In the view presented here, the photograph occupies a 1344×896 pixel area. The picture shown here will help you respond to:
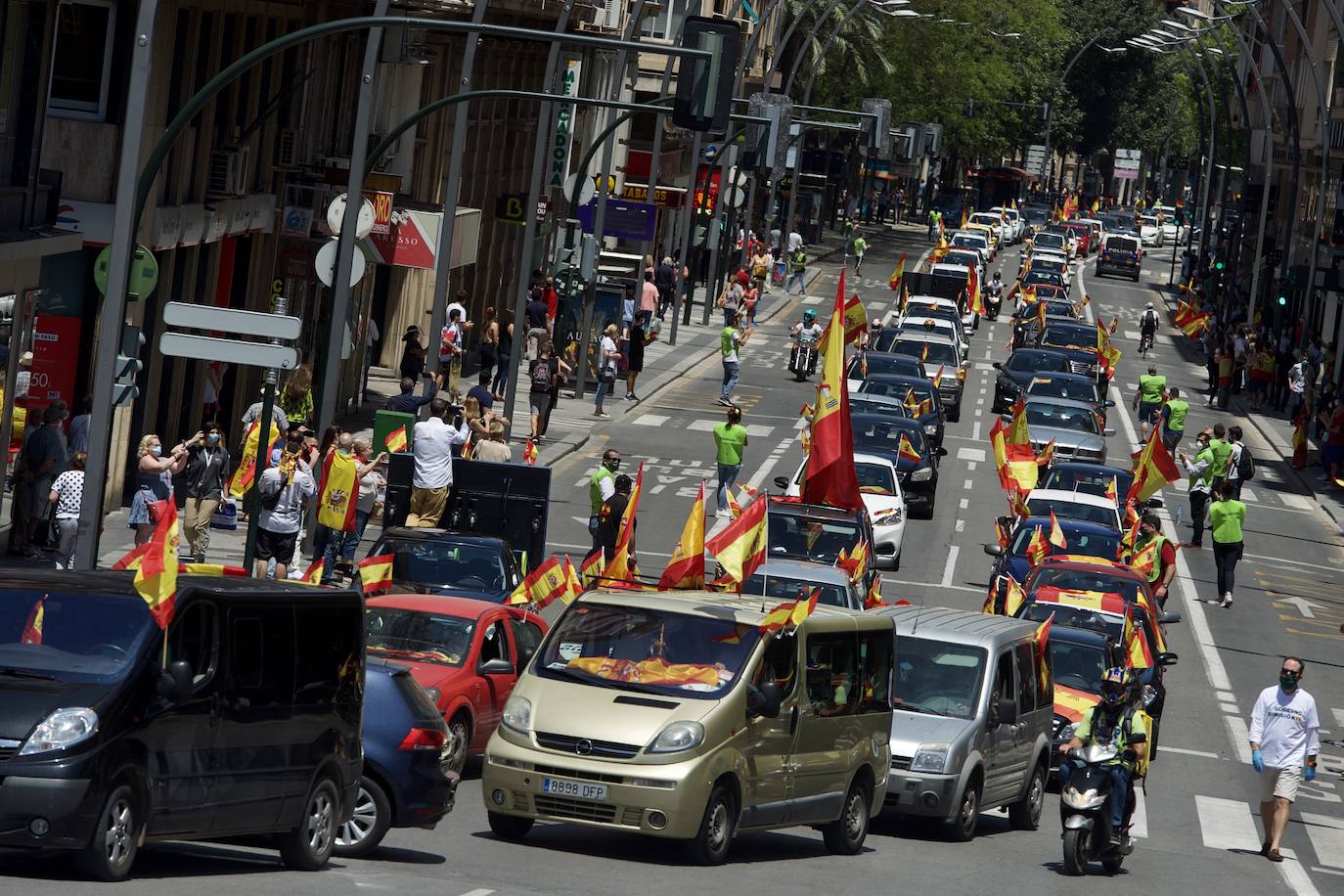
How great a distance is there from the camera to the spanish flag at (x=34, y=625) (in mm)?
11352

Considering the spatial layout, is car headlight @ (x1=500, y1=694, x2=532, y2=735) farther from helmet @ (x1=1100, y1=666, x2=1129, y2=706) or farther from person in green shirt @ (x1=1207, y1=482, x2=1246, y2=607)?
person in green shirt @ (x1=1207, y1=482, x2=1246, y2=607)

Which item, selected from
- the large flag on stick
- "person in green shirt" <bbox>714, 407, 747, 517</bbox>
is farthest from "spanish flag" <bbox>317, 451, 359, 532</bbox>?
"person in green shirt" <bbox>714, 407, 747, 517</bbox>

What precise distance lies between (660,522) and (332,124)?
8.81 m

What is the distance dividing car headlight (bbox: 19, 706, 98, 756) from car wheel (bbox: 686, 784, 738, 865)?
442 centimetres

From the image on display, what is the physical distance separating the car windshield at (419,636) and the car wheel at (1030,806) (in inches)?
198

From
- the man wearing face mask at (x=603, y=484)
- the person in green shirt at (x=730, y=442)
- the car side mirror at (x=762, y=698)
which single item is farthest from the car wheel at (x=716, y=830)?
the person in green shirt at (x=730, y=442)

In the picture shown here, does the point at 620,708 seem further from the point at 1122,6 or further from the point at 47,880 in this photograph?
the point at 1122,6

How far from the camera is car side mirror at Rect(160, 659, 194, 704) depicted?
1133cm

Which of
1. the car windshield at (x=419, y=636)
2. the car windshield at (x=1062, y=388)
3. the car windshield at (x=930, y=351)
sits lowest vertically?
the car windshield at (x=419, y=636)

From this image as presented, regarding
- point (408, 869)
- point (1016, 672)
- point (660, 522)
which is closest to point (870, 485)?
point (660, 522)

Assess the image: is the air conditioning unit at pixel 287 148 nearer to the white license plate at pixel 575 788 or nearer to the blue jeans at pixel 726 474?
the blue jeans at pixel 726 474

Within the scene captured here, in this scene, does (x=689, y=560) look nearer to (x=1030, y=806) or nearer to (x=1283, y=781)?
(x=1030, y=806)

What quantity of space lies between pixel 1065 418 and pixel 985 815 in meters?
21.1

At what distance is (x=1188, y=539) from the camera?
3734 cm
